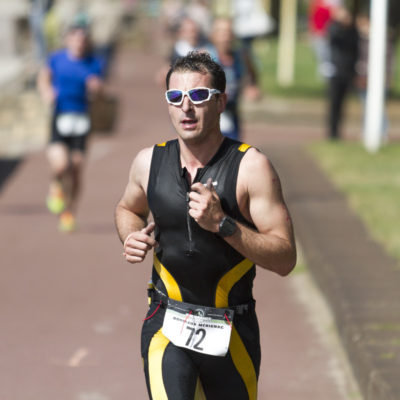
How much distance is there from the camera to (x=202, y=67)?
4.14m

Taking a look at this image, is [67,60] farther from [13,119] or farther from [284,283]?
[13,119]

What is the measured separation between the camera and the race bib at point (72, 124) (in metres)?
11.4

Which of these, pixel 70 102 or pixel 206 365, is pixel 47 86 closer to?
pixel 70 102

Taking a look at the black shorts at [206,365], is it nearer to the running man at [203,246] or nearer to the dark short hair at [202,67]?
the running man at [203,246]

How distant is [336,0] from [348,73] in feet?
28.4

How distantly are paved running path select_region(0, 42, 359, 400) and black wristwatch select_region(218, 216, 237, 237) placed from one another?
2385 mm

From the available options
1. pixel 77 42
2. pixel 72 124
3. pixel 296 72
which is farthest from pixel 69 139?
pixel 296 72

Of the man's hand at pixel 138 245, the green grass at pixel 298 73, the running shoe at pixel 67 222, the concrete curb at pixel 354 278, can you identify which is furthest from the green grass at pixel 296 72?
the man's hand at pixel 138 245

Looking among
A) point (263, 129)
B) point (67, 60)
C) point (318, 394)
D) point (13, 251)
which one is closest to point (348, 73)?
point (263, 129)

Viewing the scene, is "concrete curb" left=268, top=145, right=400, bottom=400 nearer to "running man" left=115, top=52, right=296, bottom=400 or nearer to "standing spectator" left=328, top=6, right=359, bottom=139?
"running man" left=115, top=52, right=296, bottom=400

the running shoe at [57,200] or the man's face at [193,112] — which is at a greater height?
the man's face at [193,112]

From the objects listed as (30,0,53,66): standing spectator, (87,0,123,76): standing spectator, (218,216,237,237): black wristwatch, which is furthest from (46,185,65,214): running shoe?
(87,0,123,76): standing spectator

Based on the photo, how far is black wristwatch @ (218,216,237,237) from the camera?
12.6 feet

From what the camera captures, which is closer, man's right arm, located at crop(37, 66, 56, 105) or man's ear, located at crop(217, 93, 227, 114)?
man's ear, located at crop(217, 93, 227, 114)
